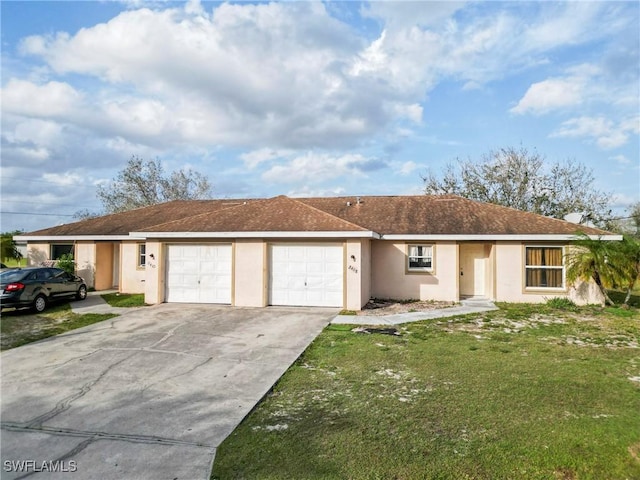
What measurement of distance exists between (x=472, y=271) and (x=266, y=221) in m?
9.14

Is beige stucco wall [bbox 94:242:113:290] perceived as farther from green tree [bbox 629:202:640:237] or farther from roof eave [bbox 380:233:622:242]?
green tree [bbox 629:202:640:237]

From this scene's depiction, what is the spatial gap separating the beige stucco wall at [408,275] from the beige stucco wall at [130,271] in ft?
34.9

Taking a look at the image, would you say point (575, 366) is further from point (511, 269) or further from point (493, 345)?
point (511, 269)

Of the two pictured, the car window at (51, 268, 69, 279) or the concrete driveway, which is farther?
the car window at (51, 268, 69, 279)

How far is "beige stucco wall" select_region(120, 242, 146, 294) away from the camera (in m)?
17.7

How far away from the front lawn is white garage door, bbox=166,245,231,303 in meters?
6.48

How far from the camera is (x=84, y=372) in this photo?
7.30m

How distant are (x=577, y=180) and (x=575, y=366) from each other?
97.4ft

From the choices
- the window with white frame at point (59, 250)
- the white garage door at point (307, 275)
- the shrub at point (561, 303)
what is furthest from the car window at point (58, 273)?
the shrub at point (561, 303)

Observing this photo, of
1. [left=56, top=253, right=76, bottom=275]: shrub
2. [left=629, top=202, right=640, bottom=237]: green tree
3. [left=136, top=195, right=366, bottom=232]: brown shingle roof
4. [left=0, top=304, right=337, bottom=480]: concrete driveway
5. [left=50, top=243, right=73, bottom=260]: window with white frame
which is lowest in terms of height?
[left=0, top=304, right=337, bottom=480]: concrete driveway

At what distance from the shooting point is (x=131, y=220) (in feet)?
65.1

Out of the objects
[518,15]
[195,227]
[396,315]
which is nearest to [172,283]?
[195,227]

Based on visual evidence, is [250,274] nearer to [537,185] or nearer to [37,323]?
[37,323]

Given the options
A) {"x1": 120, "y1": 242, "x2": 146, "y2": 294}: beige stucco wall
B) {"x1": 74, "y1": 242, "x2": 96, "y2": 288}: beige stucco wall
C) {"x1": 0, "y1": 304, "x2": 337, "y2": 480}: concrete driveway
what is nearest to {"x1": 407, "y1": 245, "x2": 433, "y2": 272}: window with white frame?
{"x1": 0, "y1": 304, "x2": 337, "y2": 480}: concrete driveway
